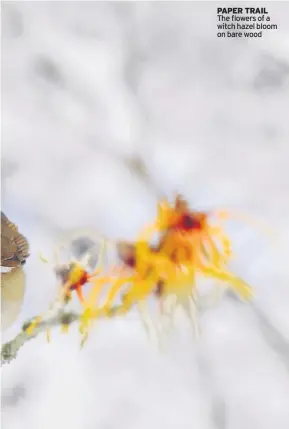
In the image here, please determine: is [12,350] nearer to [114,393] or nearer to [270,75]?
[114,393]

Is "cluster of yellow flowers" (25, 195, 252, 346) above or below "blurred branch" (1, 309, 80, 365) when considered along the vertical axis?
above

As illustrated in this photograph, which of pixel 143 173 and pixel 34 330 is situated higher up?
pixel 143 173

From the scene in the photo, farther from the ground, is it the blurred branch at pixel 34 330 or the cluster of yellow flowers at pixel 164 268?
the cluster of yellow flowers at pixel 164 268

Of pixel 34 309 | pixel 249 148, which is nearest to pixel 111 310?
pixel 34 309

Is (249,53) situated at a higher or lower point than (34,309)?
higher
